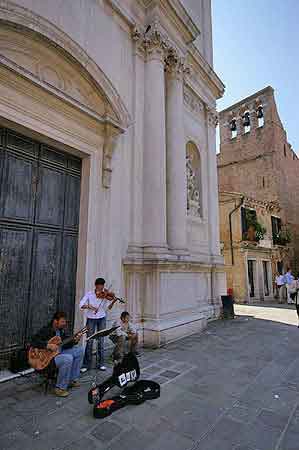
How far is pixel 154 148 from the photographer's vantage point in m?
6.67

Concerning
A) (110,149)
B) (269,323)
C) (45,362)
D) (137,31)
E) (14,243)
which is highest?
(137,31)

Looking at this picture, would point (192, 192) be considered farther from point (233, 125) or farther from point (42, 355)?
point (233, 125)

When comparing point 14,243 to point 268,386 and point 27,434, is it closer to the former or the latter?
point 27,434

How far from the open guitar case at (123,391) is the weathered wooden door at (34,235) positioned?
1.93 metres

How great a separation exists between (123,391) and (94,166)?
13.8 ft

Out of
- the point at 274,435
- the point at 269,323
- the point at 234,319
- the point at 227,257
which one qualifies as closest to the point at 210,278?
the point at 234,319

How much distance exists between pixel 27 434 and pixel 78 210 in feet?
12.6

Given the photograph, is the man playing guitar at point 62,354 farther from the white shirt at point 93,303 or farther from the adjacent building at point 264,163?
the adjacent building at point 264,163

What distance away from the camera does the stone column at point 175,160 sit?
7.12 m

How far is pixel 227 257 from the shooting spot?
16781 millimetres

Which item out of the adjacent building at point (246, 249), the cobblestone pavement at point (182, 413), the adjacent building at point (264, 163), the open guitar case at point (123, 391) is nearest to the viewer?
the cobblestone pavement at point (182, 413)

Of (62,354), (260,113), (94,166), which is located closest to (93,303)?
(62,354)

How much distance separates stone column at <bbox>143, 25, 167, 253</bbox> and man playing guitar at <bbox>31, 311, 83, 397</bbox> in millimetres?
2917

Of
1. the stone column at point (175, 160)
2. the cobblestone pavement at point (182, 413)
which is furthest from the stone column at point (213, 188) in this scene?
the cobblestone pavement at point (182, 413)
